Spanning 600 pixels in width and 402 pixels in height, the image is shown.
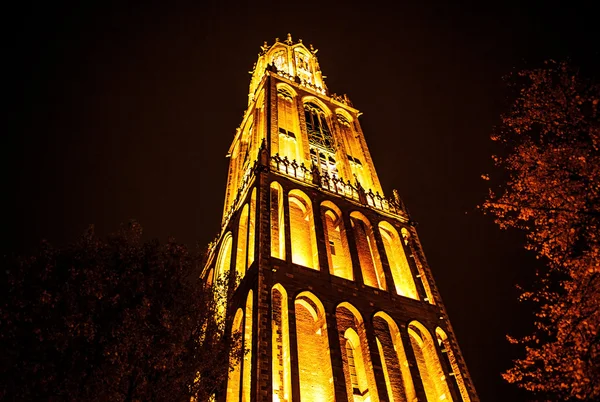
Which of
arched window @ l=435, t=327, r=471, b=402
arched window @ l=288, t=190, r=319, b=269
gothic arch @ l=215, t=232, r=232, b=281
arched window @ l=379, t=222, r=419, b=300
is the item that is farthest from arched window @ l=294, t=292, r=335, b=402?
gothic arch @ l=215, t=232, r=232, b=281

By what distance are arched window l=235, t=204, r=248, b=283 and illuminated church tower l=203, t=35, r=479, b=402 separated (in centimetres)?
9

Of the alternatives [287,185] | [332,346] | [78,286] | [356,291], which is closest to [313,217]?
[287,185]

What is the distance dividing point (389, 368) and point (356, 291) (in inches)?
160

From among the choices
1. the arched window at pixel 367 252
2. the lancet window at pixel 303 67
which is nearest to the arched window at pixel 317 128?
the lancet window at pixel 303 67

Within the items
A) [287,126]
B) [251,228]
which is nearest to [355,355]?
[251,228]

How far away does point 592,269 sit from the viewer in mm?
11891

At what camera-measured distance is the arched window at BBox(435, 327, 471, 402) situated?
20358mm

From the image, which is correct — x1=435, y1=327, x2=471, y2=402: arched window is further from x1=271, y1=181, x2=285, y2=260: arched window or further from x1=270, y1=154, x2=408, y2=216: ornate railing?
x1=270, y1=154, x2=408, y2=216: ornate railing

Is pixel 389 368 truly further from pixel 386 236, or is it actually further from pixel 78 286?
pixel 78 286

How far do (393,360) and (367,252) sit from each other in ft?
24.4

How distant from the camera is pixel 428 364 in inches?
855

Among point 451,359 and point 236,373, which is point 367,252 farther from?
point 236,373

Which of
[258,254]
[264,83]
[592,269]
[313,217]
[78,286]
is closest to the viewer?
[592,269]

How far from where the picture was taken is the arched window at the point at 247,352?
54.7ft
